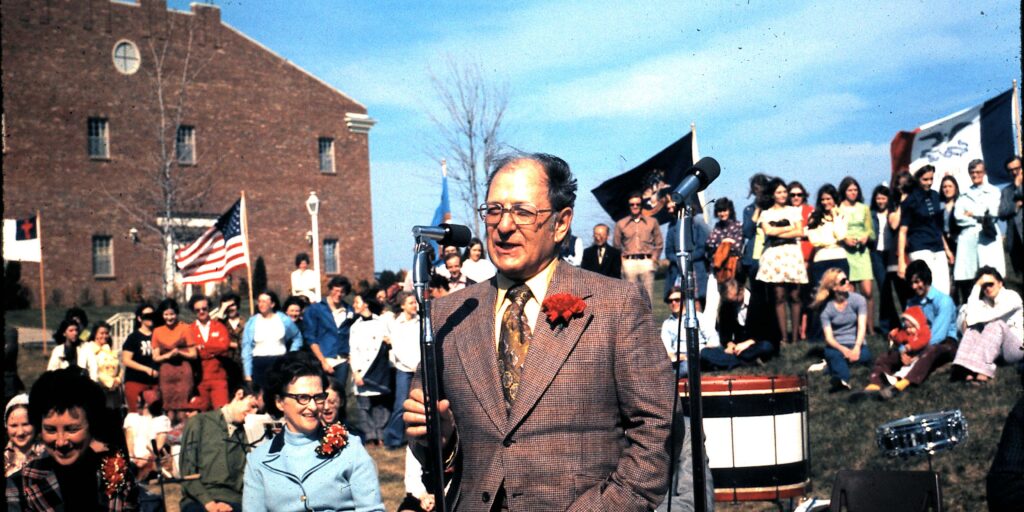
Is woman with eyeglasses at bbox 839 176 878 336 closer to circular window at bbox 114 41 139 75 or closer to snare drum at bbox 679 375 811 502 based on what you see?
snare drum at bbox 679 375 811 502

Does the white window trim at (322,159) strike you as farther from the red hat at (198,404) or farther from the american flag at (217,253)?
the red hat at (198,404)

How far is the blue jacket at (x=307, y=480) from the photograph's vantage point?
250 inches

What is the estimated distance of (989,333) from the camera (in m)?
10.7

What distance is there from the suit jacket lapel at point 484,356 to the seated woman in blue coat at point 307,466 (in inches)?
115

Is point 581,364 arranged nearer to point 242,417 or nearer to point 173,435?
point 242,417

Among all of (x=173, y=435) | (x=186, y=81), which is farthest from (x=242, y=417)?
(x=186, y=81)

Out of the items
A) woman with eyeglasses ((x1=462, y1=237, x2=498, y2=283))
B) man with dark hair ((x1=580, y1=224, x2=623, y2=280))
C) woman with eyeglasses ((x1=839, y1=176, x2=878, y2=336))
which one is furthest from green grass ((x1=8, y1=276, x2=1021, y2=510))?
man with dark hair ((x1=580, y1=224, x2=623, y2=280))

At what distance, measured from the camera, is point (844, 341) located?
485 inches

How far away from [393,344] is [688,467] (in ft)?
25.7

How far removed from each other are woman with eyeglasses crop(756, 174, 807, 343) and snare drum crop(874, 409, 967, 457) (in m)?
6.30

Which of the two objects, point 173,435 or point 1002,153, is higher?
point 1002,153

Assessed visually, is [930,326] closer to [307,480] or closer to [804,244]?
[804,244]

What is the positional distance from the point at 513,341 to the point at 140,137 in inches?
1488

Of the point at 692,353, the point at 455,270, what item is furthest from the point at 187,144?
the point at 692,353
